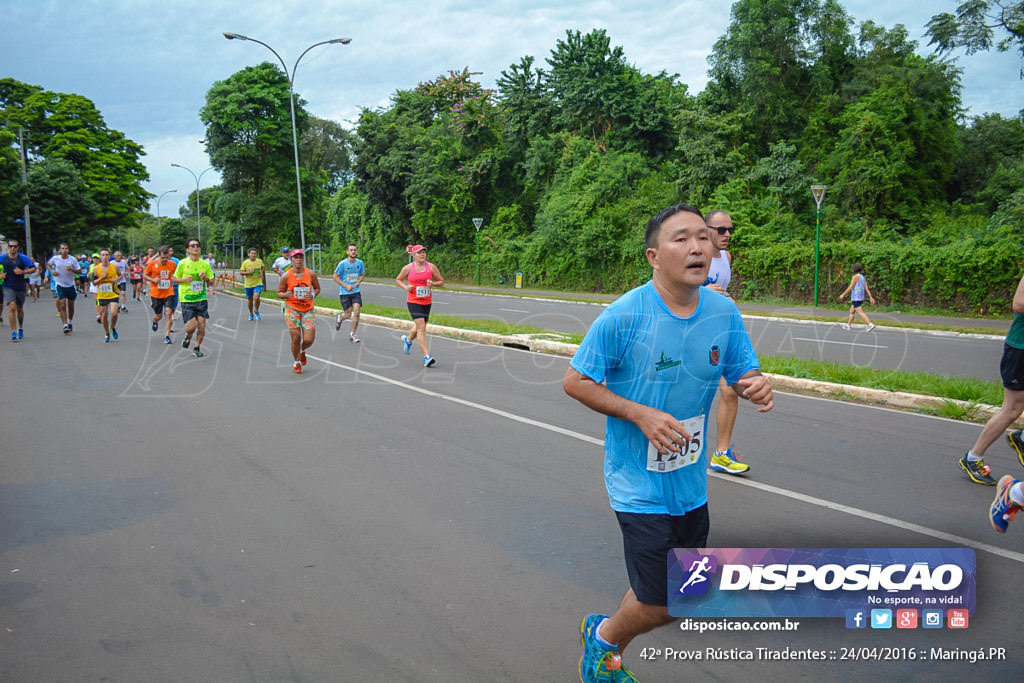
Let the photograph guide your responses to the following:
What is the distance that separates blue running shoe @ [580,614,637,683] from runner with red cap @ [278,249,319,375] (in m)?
9.20

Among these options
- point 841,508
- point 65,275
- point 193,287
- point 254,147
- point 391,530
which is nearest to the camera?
point 391,530

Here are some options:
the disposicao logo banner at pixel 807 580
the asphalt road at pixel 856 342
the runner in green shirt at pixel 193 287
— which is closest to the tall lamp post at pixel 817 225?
the asphalt road at pixel 856 342

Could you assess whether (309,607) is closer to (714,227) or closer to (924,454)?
(714,227)

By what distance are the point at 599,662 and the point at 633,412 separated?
3.14ft

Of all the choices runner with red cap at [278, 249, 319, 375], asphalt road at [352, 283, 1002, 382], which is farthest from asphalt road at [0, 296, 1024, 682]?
asphalt road at [352, 283, 1002, 382]

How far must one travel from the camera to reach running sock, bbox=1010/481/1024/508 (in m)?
3.77

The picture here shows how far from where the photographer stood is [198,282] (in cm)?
1380

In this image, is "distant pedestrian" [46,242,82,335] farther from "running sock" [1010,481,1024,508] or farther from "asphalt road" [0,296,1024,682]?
"running sock" [1010,481,1024,508]

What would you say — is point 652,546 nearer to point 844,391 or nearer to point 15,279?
point 844,391

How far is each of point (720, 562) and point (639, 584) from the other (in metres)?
0.31

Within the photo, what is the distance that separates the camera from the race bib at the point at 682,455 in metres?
2.78

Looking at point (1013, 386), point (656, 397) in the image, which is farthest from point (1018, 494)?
point (656, 397)

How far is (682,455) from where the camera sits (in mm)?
2812

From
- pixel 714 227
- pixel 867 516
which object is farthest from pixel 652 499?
pixel 714 227
